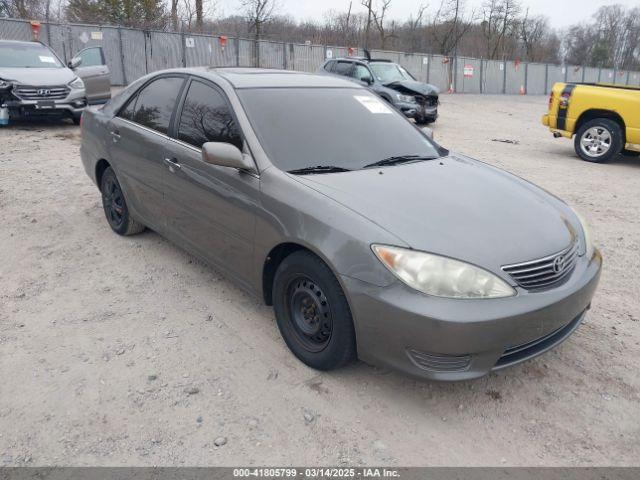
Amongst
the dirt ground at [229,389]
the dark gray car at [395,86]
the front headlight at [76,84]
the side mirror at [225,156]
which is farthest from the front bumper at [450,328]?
the dark gray car at [395,86]

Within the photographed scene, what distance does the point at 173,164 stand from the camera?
150 inches

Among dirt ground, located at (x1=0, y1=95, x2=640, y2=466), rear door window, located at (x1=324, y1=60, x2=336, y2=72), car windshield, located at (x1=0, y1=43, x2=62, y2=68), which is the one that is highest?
rear door window, located at (x1=324, y1=60, x2=336, y2=72)

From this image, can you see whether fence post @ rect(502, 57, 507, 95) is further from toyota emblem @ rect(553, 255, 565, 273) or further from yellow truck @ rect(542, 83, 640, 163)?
toyota emblem @ rect(553, 255, 565, 273)

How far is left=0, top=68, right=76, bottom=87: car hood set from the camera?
993 cm

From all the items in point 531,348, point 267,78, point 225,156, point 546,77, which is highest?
point 546,77

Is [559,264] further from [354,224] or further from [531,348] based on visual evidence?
[354,224]

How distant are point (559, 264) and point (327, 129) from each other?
168 centimetres

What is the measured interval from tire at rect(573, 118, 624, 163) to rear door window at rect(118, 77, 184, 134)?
26.4ft

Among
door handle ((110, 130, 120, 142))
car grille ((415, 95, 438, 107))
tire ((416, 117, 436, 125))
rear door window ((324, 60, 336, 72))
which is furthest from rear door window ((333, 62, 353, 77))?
door handle ((110, 130, 120, 142))

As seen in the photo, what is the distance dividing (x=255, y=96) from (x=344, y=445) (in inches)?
89.7

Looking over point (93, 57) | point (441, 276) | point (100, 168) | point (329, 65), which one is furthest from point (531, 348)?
point (93, 57)

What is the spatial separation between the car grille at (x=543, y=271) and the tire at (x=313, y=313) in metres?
0.85

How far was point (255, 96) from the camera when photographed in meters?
3.53

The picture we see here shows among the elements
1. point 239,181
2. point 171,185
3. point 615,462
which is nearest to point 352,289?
point 239,181
